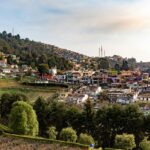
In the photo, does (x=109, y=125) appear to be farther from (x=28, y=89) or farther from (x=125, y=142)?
(x=28, y=89)

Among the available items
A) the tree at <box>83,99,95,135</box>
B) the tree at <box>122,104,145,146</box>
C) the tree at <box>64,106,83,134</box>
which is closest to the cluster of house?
the tree at <box>64,106,83,134</box>

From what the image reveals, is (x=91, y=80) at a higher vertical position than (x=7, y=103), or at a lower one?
higher

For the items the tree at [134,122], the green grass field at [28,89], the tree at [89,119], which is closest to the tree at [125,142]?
the tree at [134,122]

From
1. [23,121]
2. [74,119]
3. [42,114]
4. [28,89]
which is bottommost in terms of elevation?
[74,119]

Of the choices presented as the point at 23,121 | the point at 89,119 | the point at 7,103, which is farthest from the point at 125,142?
the point at 7,103

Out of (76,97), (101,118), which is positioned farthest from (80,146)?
(76,97)

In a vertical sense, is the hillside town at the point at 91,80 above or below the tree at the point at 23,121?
above

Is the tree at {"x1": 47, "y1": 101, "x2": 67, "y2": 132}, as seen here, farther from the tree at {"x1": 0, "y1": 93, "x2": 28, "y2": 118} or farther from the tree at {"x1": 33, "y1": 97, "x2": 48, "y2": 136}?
the tree at {"x1": 0, "y1": 93, "x2": 28, "y2": 118}

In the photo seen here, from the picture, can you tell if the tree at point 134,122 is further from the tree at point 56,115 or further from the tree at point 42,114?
the tree at point 42,114

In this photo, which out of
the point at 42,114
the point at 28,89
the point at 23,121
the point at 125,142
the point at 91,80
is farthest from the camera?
the point at 91,80
